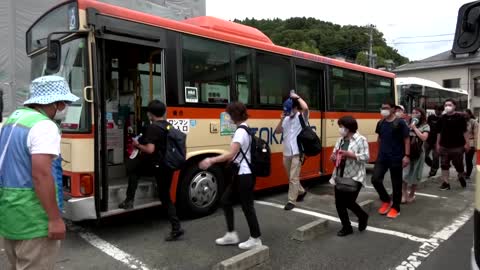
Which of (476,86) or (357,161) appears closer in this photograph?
(357,161)

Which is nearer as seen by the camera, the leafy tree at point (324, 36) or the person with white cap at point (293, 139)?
the person with white cap at point (293, 139)

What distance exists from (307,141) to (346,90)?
3.36 meters

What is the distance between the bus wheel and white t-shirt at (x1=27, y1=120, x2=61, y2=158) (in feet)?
10.7

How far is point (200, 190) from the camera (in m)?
6.04

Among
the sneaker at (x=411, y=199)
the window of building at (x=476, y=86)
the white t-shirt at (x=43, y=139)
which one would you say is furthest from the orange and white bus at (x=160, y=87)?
the window of building at (x=476, y=86)

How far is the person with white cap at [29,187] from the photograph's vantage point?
8.23 feet

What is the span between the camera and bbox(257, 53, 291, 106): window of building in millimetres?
7195

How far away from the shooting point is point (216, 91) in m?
6.32

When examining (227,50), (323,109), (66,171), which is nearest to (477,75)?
(323,109)

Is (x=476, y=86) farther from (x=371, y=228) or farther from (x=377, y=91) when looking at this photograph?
(x=371, y=228)

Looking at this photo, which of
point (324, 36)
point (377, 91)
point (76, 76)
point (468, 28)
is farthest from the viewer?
point (324, 36)

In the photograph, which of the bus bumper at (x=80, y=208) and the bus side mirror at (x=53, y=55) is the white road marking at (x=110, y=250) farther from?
the bus side mirror at (x=53, y=55)

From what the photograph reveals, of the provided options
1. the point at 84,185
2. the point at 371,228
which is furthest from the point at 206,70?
the point at 371,228

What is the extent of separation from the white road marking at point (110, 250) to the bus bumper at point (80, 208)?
43 cm
